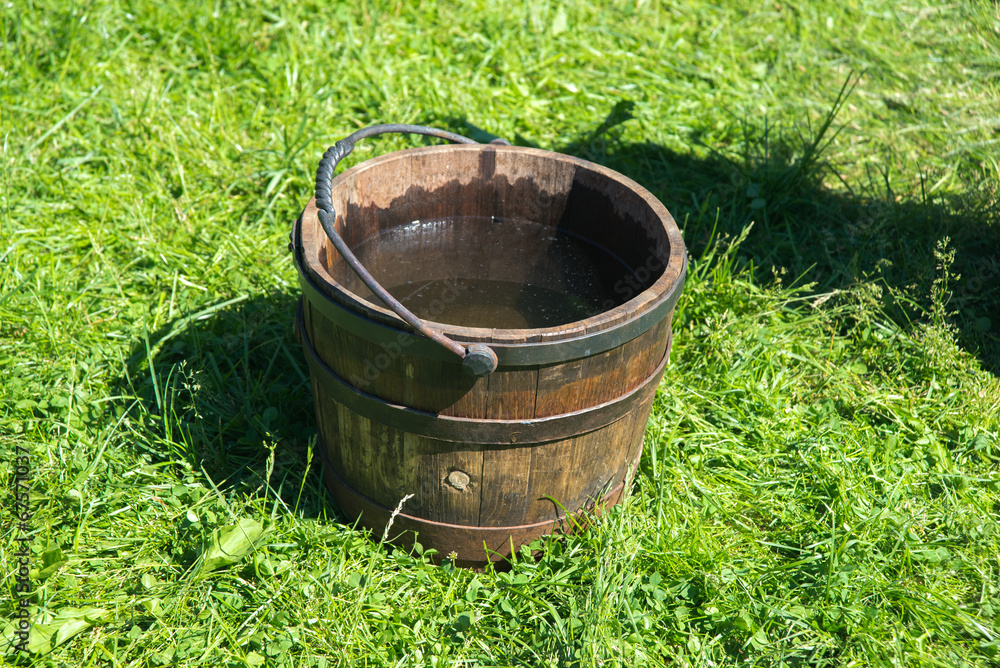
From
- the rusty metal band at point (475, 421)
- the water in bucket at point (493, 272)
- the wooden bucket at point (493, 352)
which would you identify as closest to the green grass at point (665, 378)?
the wooden bucket at point (493, 352)

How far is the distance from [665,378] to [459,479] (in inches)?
51.1

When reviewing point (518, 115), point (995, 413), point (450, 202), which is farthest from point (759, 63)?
point (450, 202)

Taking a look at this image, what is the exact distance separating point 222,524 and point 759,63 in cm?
461

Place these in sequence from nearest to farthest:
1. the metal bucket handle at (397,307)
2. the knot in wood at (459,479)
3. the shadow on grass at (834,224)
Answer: the metal bucket handle at (397,307) < the knot in wood at (459,479) < the shadow on grass at (834,224)

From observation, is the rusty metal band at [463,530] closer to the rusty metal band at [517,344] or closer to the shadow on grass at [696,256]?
the shadow on grass at [696,256]

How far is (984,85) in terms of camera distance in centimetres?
523

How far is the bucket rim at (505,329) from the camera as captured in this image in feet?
6.65

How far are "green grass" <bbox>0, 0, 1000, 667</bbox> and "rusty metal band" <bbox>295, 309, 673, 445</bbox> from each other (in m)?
0.50

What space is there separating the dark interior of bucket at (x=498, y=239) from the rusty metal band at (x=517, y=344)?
417 millimetres

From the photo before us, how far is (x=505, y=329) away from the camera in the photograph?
2.30m

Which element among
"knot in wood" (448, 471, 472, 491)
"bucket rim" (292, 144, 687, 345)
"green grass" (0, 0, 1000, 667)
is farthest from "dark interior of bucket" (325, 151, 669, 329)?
"green grass" (0, 0, 1000, 667)

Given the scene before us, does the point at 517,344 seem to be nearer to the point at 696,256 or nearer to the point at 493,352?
the point at 493,352

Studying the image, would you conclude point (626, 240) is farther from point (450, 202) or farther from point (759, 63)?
point (759, 63)

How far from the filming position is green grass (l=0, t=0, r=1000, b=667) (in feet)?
8.06
